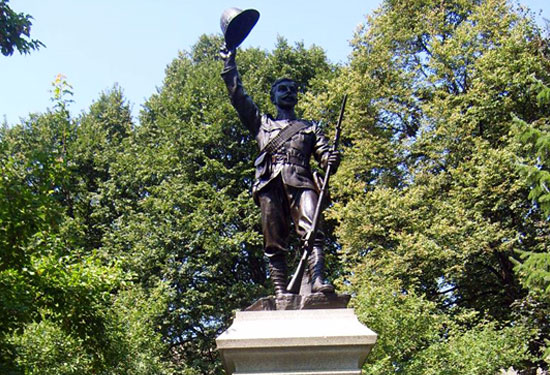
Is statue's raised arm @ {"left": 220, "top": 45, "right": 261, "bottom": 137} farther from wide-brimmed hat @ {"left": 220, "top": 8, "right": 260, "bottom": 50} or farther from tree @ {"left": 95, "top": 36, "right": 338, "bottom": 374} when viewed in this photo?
tree @ {"left": 95, "top": 36, "right": 338, "bottom": 374}

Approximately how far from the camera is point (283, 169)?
7.12 metres

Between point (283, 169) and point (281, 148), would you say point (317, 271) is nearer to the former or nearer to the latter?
point (283, 169)

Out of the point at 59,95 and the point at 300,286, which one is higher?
the point at 59,95

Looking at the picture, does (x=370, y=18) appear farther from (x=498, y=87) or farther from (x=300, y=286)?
(x=300, y=286)

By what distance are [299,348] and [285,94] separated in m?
2.94

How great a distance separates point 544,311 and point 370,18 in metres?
11.8

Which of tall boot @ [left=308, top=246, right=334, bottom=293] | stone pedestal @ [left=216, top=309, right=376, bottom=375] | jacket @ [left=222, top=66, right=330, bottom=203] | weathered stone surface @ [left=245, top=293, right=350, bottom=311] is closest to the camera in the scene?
stone pedestal @ [left=216, top=309, right=376, bottom=375]

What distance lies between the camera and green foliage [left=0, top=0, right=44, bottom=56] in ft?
33.7

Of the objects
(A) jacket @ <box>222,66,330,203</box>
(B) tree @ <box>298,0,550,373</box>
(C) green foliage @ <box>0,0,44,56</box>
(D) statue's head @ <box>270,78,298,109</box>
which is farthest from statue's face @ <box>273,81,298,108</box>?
(B) tree @ <box>298,0,550,373</box>

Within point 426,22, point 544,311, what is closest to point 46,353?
point 544,311

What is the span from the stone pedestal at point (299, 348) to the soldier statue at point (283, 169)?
30.4 inches

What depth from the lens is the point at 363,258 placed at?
20.6m

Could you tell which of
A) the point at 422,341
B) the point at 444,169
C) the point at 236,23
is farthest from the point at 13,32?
the point at 444,169

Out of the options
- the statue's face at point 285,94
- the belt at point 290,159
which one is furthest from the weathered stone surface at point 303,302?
the statue's face at point 285,94
